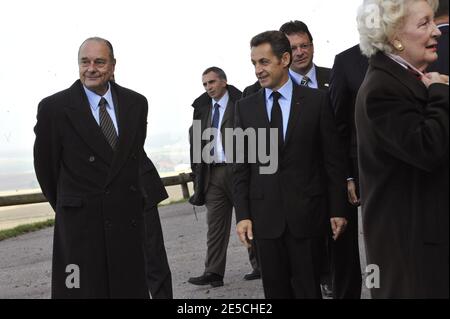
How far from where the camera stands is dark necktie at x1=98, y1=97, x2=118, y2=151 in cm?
566

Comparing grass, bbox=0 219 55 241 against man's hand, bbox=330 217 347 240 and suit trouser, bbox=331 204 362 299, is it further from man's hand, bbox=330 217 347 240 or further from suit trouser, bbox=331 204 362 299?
man's hand, bbox=330 217 347 240

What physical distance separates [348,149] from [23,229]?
9.78 metres

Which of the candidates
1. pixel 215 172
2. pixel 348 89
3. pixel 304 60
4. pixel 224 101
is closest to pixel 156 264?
pixel 215 172

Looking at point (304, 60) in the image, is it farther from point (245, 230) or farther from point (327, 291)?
point (245, 230)

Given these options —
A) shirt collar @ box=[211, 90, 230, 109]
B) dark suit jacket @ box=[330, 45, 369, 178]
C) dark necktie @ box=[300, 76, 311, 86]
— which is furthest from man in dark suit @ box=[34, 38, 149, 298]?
shirt collar @ box=[211, 90, 230, 109]

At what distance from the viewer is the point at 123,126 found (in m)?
5.72

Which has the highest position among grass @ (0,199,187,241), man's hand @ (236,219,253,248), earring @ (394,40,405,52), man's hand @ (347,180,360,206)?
earring @ (394,40,405,52)

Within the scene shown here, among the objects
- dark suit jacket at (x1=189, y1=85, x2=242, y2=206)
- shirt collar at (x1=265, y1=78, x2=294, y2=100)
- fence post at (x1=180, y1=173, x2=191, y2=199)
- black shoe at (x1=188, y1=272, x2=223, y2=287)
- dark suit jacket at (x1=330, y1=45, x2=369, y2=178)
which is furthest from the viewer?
fence post at (x1=180, y1=173, x2=191, y2=199)

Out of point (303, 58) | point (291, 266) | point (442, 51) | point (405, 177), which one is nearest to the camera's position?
point (405, 177)

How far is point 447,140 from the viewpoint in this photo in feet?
11.6

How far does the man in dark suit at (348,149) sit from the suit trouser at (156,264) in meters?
1.46

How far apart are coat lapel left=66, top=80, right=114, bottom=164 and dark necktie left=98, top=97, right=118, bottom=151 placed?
0.04 meters
